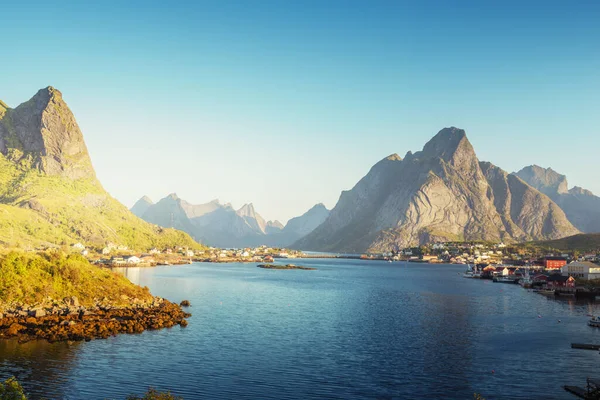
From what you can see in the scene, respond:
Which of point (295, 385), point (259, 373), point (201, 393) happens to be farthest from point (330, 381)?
point (201, 393)

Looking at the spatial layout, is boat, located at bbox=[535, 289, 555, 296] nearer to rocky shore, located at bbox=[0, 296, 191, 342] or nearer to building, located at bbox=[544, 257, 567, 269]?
building, located at bbox=[544, 257, 567, 269]

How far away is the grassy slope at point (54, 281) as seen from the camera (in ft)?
225

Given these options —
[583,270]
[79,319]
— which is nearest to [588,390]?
[79,319]

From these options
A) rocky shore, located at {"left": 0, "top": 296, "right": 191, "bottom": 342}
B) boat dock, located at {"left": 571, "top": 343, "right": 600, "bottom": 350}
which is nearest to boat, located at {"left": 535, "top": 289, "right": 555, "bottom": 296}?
boat dock, located at {"left": 571, "top": 343, "right": 600, "bottom": 350}

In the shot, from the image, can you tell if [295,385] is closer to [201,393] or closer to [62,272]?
[201,393]

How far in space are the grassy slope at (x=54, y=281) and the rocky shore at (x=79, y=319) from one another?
259 cm

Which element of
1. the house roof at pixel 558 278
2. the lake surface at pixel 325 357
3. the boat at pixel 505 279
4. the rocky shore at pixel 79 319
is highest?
the house roof at pixel 558 278

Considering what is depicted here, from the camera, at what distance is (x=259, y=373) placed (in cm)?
4409

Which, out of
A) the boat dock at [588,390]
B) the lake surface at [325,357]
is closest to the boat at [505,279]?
the lake surface at [325,357]

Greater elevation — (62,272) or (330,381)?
(62,272)

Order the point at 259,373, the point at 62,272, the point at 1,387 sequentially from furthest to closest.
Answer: the point at 62,272 < the point at 259,373 < the point at 1,387

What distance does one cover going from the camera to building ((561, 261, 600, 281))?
442 ft

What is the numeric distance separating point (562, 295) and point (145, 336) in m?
108

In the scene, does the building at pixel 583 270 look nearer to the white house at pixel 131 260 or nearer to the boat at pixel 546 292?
the boat at pixel 546 292
